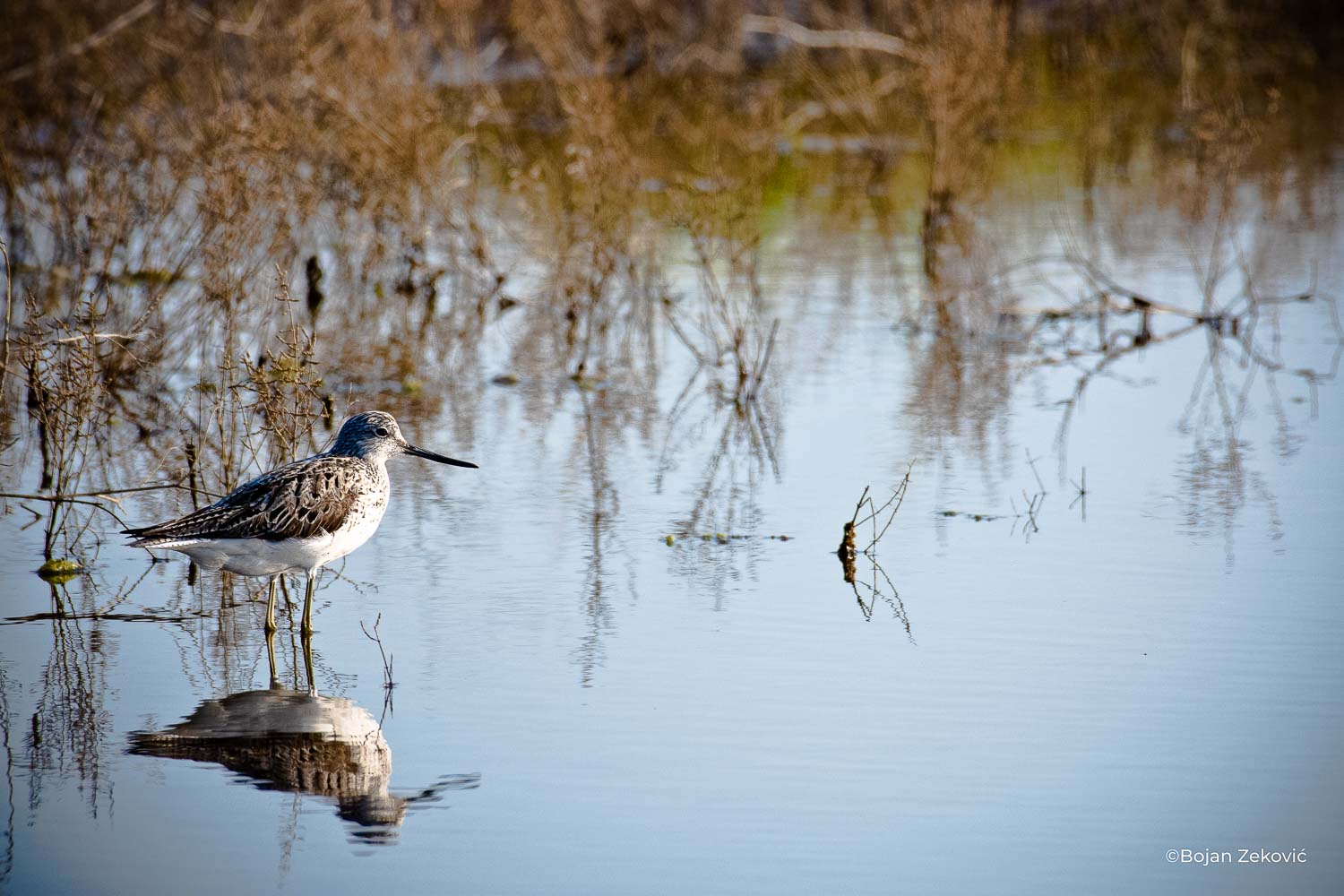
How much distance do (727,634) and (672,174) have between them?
1189 centimetres

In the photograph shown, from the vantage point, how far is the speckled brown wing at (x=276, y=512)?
6797 mm

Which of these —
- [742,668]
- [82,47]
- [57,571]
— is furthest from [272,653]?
[82,47]

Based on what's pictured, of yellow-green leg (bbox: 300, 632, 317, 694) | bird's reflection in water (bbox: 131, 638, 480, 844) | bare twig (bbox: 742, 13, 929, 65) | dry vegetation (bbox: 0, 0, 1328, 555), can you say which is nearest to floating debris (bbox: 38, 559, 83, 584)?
dry vegetation (bbox: 0, 0, 1328, 555)

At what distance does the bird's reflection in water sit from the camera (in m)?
5.57

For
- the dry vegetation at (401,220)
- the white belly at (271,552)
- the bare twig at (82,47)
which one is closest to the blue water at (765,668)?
the white belly at (271,552)

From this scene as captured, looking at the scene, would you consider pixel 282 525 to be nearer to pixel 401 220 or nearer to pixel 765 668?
pixel 765 668

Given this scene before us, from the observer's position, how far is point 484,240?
14664mm

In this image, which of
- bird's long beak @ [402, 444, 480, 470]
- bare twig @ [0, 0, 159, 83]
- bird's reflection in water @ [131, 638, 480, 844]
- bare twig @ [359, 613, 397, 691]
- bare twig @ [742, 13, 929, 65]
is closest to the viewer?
bird's reflection in water @ [131, 638, 480, 844]

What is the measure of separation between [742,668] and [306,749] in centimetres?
163

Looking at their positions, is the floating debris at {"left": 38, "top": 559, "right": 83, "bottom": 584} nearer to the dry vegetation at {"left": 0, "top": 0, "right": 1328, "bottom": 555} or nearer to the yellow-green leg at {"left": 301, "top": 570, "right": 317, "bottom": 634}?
the dry vegetation at {"left": 0, "top": 0, "right": 1328, "bottom": 555}

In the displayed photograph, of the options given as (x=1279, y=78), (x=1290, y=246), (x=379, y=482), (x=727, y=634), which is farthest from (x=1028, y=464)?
(x=1279, y=78)

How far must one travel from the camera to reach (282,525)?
679 centimetres

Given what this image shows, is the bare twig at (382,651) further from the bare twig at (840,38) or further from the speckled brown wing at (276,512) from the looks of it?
the bare twig at (840,38)

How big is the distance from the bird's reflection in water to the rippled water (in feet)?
0.06
